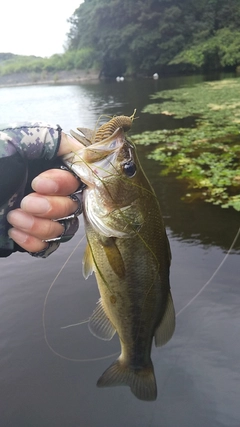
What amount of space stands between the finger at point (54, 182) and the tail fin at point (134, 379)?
4.26 ft

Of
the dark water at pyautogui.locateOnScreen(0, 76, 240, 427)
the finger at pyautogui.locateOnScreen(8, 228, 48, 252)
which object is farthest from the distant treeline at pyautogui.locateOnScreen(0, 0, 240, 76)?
the finger at pyautogui.locateOnScreen(8, 228, 48, 252)

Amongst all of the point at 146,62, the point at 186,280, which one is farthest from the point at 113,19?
the point at 186,280

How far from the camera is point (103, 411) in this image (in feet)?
12.5

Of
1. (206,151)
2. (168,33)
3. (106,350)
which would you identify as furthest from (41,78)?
(106,350)

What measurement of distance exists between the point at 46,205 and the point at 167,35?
5784cm

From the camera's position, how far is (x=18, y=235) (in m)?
1.86

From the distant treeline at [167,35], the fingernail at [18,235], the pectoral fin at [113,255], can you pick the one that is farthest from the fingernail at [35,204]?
the distant treeline at [167,35]

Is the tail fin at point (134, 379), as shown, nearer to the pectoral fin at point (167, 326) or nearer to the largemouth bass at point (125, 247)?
the largemouth bass at point (125, 247)

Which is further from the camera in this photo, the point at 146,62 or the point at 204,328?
the point at 146,62

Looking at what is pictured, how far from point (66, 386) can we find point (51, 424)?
44 centimetres

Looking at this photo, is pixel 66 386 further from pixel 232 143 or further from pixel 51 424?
pixel 232 143

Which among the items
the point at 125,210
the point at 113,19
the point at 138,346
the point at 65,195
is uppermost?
the point at 113,19

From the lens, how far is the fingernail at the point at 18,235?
1857mm

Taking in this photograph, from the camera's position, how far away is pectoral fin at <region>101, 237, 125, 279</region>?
188 centimetres
